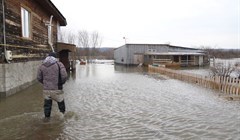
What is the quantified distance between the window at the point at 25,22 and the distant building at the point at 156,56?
104 feet

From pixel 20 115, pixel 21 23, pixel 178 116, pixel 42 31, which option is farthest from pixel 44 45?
pixel 178 116

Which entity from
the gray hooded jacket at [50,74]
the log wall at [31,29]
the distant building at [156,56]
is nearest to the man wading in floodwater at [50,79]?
the gray hooded jacket at [50,74]

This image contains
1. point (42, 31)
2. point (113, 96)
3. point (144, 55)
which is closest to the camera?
point (113, 96)

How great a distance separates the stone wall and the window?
1.54m

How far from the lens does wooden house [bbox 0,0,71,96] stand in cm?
1108

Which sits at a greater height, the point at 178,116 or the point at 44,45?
the point at 44,45

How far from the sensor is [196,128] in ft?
21.9

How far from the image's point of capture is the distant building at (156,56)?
4556 centimetres

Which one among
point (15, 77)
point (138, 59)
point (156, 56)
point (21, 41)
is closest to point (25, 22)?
point (21, 41)

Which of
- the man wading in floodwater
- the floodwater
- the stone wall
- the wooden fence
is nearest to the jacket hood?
the man wading in floodwater

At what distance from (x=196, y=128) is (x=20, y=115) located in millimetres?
4899

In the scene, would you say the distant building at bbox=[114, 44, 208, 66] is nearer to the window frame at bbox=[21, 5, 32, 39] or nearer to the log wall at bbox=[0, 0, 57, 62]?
the log wall at bbox=[0, 0, 57, 62]

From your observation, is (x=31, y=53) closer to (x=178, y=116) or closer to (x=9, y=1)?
(x=9, y=1)

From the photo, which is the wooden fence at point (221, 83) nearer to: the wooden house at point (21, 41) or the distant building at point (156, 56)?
the wooden house at point (21, 41)
